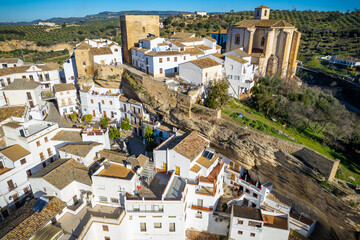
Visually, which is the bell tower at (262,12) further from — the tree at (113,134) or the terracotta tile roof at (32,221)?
the terracotta tile roof at (32,221)

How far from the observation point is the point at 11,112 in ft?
88.2

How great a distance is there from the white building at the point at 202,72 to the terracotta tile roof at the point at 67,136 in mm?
14417

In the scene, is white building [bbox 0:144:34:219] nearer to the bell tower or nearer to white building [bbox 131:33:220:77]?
white building [bbox 131:33:220:77]

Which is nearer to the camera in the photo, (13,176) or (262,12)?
(13,176)

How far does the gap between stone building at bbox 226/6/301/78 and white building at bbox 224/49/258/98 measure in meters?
4.39

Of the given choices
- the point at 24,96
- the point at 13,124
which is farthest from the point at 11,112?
the point at 24,96

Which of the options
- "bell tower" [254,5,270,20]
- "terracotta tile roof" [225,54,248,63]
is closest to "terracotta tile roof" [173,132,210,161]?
Result: "terracotta tile roof" [225,54,248,63]

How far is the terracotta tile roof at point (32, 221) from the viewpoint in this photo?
15484 millimetres

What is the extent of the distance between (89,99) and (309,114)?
96.9 feet

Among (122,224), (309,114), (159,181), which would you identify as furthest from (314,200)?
(122,224)

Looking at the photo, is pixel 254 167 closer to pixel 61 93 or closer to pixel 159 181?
pixel 159 181

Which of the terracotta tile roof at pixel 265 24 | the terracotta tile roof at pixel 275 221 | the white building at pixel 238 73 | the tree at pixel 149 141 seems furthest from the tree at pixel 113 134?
the terracotta tile roof at pixel 265 24

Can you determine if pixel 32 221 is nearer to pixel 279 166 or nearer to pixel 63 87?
pixel 279 166

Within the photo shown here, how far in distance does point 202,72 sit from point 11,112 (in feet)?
75.3
